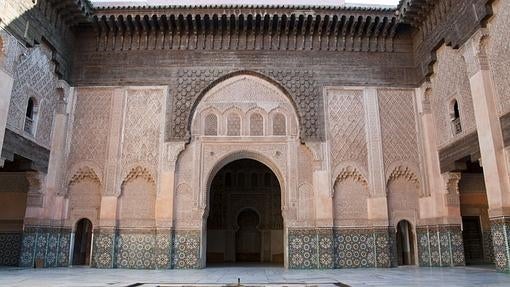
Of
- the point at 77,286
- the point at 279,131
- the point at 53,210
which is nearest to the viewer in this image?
the point at 77,286

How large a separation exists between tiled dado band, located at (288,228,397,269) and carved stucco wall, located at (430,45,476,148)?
2.29 metres

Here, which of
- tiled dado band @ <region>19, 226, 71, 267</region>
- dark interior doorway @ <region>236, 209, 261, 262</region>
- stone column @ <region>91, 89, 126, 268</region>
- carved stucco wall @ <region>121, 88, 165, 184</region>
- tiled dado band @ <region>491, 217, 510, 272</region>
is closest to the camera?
tiled dado band @ <region>491, 217, 510, 272</region>

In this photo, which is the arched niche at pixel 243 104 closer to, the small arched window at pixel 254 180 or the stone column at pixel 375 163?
the stone column at pixel 375 163

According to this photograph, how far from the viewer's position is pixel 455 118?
7.67m

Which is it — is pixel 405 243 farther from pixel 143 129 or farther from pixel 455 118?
pixel 143 129

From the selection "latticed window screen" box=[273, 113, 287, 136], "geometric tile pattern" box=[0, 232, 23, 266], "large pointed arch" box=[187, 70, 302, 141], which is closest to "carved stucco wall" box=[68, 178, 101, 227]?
"geometric tile pattern" box=[0, 232, 23, 266]

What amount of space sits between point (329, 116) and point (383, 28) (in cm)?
235

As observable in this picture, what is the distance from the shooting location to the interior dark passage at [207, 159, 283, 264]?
12.0 meters

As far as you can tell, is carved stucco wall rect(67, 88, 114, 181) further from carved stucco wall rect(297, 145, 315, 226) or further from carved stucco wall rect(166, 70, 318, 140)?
carved stucco wall rect(297, 145, 315, 226)

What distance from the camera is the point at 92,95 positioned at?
29.0 ft

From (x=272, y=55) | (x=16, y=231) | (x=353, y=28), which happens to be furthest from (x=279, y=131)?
(x=16, y=231)

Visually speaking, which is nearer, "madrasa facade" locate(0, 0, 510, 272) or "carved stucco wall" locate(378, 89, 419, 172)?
"madrasa facade" locate(0, 0, 510, 272)

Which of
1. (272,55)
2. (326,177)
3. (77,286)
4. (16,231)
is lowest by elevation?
(77,286)

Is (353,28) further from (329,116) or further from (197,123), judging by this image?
(197,123)
